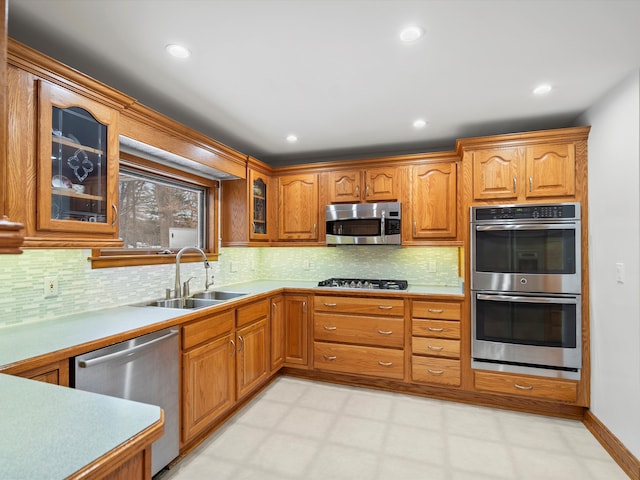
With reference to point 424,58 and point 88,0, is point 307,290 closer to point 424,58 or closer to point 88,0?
point 424,58

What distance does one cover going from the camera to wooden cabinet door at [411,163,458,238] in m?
3.25

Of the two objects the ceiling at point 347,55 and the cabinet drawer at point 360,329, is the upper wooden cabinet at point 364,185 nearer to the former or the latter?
the ceiling at point 347,55

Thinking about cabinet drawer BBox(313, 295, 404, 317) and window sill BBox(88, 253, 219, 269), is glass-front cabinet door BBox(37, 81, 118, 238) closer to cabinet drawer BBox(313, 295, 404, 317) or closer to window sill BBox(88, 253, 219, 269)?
window sill BBox(88, 253, 219, 269)

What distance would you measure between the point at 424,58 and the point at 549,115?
5.05 feet

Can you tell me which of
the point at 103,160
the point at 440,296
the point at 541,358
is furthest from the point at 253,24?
the point at 541,358

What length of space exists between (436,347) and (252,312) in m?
1.62

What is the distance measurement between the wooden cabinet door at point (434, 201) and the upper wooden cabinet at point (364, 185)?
0.21 m

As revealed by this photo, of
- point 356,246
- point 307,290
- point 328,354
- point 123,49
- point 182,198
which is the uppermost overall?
point 123,49

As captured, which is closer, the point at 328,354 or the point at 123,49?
the point at 123,49

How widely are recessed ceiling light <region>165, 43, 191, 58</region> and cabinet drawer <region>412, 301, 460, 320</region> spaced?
2526 mm

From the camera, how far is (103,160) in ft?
6.22

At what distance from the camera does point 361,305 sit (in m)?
3.21

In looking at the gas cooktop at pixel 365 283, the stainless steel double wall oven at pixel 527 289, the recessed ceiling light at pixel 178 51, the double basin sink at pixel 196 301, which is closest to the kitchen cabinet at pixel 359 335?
the gas cooktop at pixel 365 283

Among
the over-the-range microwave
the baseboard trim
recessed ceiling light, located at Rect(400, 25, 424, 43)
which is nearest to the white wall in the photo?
the baseboard trim
